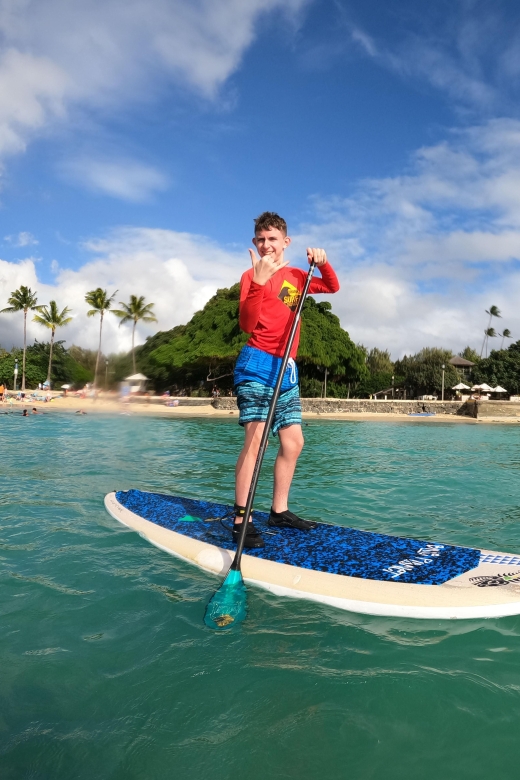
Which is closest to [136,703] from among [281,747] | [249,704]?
[249,704]

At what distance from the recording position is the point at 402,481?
8273mm

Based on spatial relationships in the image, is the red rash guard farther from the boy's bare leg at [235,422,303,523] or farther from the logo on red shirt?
the boy's bare leg at [235,422,303,523]

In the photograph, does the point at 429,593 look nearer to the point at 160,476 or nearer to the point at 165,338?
the point at 160,476

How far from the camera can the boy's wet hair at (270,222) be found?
12.1 ft

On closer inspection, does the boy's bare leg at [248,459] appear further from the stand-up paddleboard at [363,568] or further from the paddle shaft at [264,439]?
the stand-up paddleboard at [363,568]

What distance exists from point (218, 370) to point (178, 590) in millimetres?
41877

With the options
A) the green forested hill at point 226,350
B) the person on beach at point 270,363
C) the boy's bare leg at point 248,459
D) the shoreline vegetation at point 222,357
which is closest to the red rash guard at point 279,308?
the person on beach at point 270,363

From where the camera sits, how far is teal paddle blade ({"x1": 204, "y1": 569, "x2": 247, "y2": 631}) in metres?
2.73

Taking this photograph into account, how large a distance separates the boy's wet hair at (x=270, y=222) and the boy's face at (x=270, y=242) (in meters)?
0.02

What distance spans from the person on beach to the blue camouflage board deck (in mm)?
251

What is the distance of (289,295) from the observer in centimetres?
387

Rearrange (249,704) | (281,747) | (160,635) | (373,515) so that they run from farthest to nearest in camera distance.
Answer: (373,515)
(160,635)
(249,704)
(281,747)

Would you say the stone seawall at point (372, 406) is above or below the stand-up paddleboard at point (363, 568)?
above

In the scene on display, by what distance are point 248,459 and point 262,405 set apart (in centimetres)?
38
